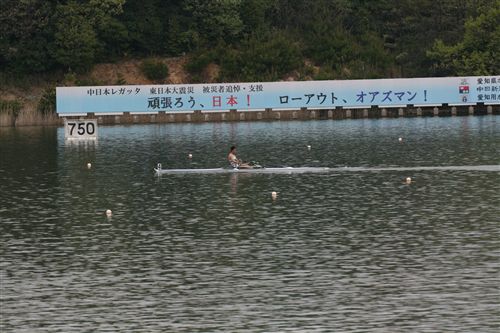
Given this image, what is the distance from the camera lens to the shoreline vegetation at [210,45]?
11588cm

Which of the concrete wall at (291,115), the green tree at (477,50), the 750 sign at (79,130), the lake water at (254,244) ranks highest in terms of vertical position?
the green tree at (477,50)

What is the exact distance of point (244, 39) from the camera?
122750 mm

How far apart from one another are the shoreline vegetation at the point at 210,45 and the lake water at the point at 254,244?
3785 centimetres

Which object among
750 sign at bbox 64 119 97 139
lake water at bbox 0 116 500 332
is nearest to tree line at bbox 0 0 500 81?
750 sign at bbox 64 119 97 139

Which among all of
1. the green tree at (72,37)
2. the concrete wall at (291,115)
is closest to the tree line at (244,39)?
the green tree at (72,37)

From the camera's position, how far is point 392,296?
34.9 metres

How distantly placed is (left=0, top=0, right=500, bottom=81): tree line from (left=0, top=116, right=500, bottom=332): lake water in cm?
3833

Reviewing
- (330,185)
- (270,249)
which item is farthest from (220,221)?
(330,185)

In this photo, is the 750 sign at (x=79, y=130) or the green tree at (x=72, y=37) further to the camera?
the green tree at (x=72, y=37)

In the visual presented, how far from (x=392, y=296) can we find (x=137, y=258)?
1082 cm

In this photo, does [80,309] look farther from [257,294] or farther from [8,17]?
[8,17]

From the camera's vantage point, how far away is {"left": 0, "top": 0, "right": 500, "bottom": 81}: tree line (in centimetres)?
11644

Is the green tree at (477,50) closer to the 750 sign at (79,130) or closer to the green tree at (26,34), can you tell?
the 750 sign at (79,130)

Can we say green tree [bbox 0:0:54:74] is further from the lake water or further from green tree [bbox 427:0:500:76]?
the lake water
